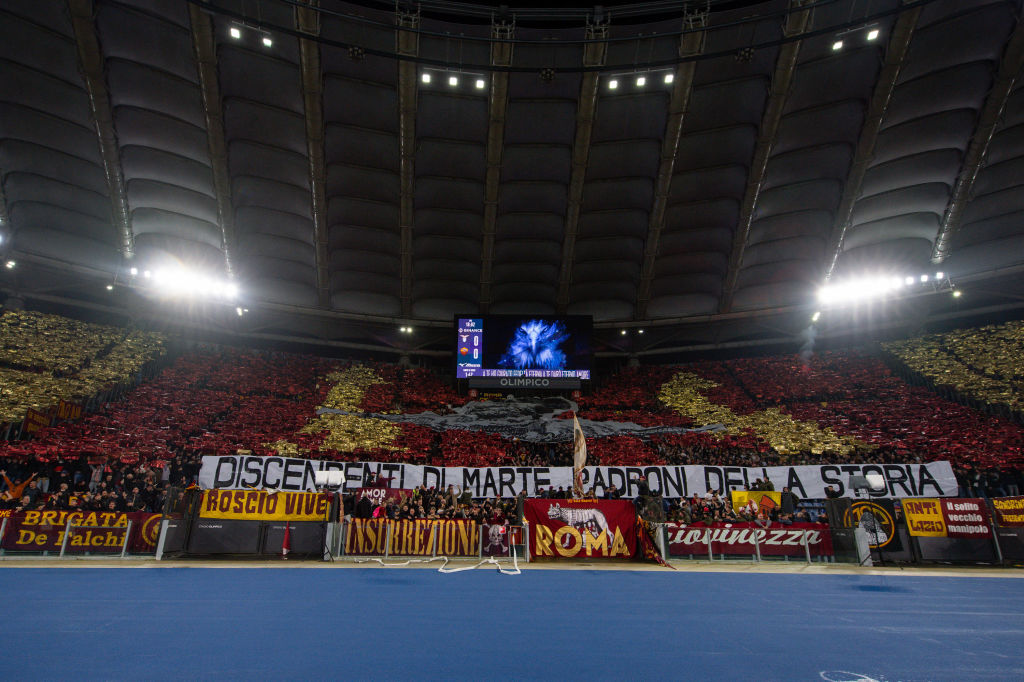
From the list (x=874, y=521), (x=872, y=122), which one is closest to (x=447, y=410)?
(x=874, y=521)

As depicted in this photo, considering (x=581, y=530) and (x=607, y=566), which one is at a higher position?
(x=581, y=530)

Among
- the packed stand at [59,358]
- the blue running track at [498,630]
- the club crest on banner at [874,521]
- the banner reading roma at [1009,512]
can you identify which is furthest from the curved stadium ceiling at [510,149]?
the blue running track at [498,630]

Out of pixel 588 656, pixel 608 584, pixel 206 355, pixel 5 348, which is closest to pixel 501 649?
pixel 588 656

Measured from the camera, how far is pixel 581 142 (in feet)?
83.9

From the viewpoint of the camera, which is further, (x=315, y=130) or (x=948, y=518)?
(x=315, y=130)

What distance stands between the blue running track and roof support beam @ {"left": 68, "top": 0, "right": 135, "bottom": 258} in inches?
835

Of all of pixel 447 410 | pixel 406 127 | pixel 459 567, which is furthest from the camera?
pixel 447 410

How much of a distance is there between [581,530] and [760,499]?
23.9 ft

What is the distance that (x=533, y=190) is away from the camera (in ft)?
94.3

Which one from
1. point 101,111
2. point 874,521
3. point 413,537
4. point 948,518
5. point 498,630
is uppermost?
point 101,111

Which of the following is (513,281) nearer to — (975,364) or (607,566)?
(607,566)

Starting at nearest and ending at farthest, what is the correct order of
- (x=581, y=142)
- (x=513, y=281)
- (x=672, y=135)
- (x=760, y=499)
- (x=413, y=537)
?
(x=413, y=537), (x=760, y=499), (x=672, y=135), (x=581, y=142), (x=513, y=281)

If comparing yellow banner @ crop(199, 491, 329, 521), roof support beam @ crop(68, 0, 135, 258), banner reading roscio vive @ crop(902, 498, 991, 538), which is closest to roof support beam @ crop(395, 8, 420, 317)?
roof support beam @ crop(68, 0, 135, 258)

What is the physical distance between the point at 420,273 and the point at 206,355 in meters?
14.6
